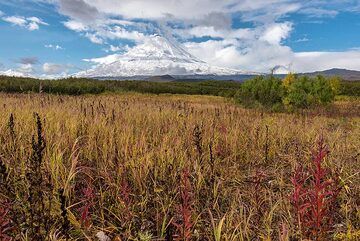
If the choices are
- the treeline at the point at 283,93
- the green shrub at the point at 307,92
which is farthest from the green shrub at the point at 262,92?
the green shrub at the point at 307,92

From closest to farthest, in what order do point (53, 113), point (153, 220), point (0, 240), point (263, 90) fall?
point (0, 240)
point (153, 220)
point (53, 113)
point (263, 90)

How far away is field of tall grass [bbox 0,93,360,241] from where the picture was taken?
7.57 feet

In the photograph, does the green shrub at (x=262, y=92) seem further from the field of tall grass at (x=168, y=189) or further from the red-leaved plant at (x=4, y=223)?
the red-leaved plant at (x=4, y=223)

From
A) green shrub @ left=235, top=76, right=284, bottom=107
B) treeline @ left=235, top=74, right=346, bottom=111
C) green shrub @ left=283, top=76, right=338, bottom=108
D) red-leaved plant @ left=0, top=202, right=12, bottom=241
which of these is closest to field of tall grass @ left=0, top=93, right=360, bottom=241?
red-leaved plant @ left=0, top=202, right=12, bottom=241

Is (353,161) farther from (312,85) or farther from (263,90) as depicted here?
(312,85)

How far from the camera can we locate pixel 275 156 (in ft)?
16.5

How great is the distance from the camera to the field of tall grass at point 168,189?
231cm

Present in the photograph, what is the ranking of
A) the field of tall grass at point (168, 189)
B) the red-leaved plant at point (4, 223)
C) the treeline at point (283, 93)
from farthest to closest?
the treeline at point (283, 93), the field of tall grass at point (168, 189), the red-leaved plant at point (4, 223)

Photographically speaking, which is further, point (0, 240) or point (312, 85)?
point (312, 85)

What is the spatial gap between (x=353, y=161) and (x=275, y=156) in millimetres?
1166

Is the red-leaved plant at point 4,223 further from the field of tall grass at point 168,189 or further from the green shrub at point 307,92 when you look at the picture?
the green shrub at point 307,92

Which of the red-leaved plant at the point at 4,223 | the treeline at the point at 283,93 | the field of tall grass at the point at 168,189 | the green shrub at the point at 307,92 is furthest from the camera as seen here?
the treeline at the point at 283,93

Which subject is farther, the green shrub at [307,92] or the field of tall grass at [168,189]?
the green shrub at [307,92]

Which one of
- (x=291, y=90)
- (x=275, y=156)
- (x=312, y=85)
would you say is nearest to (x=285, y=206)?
(x=275, y=156)
